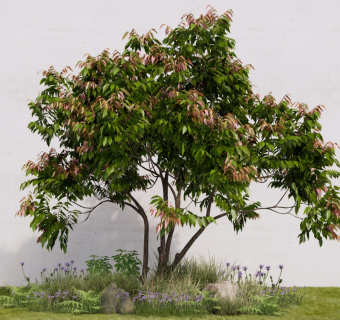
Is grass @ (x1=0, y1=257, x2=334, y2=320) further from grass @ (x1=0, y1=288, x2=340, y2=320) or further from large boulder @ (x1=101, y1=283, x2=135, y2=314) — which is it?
large boulder @ (x1=101, y1=283, x2=135, y2=314)

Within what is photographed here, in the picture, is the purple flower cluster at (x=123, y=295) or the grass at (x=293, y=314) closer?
the grass at (x=293, y=314)

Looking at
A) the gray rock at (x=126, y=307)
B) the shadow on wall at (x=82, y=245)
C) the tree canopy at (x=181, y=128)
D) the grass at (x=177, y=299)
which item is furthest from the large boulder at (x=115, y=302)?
the shadow on wall at (x=82, y=245)

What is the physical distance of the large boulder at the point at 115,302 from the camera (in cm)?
493

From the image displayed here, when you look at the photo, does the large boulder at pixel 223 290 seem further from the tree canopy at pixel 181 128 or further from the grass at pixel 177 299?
the tree canopy at pixel 181 128

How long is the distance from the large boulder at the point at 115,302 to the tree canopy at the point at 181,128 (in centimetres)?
103

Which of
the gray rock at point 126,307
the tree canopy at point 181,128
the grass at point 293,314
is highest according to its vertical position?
the tree canopy at point 181,128

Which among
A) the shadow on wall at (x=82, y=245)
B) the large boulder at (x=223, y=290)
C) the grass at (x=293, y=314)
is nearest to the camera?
the grass at (x=293, y=314)

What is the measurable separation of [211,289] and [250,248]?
6.88 ft

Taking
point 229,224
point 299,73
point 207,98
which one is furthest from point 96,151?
point 299,73

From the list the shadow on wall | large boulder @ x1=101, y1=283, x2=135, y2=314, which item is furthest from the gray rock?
the shadow on wall

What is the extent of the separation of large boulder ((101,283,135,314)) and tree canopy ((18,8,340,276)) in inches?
40.4

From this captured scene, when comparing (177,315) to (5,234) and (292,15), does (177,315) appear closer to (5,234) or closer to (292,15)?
(5,234)

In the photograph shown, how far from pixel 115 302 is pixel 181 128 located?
2391mm

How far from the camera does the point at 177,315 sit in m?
4.79
